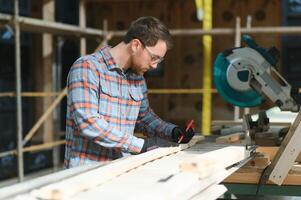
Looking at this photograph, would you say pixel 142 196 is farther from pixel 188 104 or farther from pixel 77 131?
pixel 188 104

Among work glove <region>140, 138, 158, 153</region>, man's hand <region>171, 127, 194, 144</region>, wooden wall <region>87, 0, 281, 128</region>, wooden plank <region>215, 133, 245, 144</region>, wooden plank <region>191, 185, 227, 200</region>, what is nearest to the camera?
wooden plank <region>191, 185, 227, 200</region>

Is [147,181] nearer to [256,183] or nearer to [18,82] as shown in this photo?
[256,183]

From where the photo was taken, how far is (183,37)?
27.6ft

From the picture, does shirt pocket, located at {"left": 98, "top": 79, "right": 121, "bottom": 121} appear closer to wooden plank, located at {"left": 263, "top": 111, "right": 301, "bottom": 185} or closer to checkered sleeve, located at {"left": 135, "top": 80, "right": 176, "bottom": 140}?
checkered sleeve, located at {"left": 135, "top": 80, "right": 176, "bottom": 140}

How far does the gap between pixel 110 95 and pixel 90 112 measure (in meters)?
0.22

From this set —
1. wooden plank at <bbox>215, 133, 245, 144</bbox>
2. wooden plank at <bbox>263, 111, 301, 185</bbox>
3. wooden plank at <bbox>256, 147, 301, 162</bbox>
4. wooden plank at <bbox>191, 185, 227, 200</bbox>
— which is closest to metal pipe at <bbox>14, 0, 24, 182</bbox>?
wooden plank at <bbox>215, 133, 245, 144</bbox>

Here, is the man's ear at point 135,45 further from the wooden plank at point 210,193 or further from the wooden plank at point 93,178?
the wooden plank at point 210,193

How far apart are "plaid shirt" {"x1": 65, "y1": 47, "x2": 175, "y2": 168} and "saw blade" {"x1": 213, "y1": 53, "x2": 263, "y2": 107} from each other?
3.55 ft

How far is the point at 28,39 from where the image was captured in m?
7.45

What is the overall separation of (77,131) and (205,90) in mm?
4393

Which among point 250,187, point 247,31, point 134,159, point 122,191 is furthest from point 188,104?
point 122,191

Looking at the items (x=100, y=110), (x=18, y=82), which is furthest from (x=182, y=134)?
(x=18, y=82)

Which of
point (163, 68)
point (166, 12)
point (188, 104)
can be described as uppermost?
A: point (166, 12)

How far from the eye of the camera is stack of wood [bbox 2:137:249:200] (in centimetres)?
167
